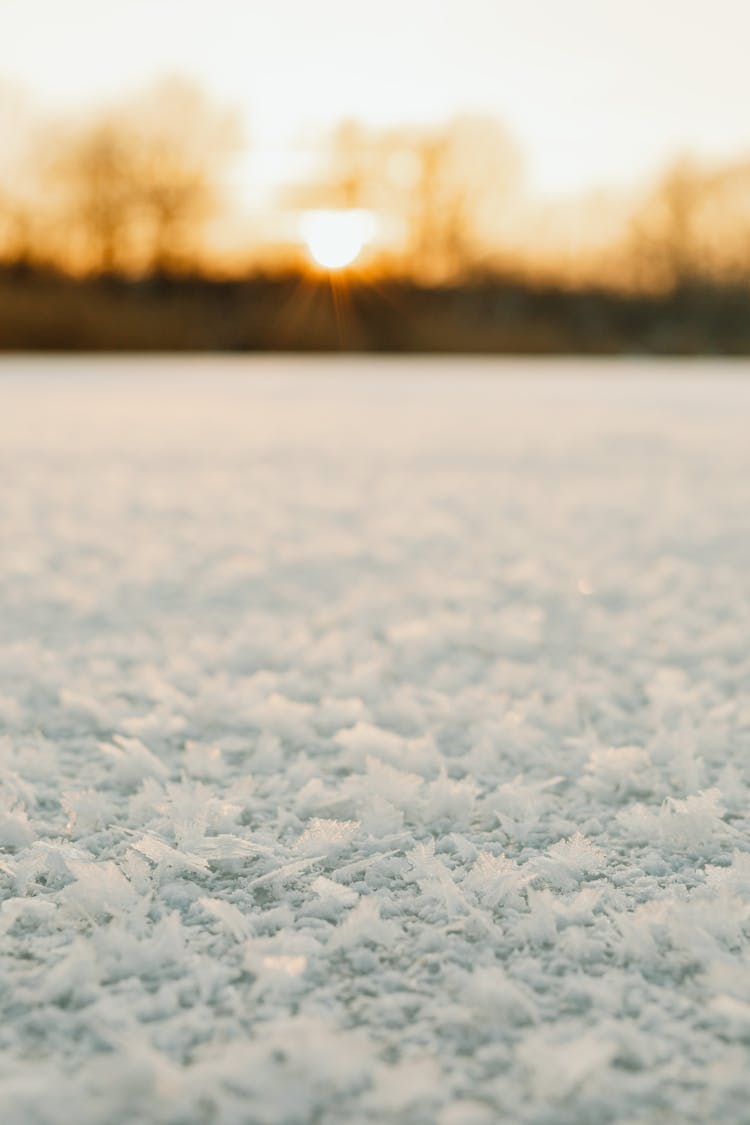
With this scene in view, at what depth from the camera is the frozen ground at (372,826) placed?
84 centimetres

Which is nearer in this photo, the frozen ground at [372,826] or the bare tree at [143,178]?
the frozen ground at [372,826]

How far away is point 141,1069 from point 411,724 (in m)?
0.91

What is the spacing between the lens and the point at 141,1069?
2.69 feet

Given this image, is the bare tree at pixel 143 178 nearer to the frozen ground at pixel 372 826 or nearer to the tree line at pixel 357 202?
the tree line at pixel 357 202

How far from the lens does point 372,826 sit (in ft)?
4.20

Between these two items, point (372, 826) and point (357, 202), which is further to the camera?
point (357, 202)

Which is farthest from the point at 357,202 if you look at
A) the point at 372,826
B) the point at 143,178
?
the point at 372,826

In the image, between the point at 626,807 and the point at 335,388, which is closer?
the point at 626,807

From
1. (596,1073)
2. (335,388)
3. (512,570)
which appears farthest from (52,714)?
(335,388)

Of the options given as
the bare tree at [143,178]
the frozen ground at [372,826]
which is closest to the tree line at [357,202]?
the bare tree at [143,178]

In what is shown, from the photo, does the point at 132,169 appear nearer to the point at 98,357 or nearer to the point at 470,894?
the point at 98,357

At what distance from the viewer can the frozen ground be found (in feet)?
2.76

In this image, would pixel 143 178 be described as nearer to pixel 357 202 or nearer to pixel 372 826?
pixel 357 202

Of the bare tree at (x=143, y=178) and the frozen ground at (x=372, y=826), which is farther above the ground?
the bare tree at (x=143, y=178)
